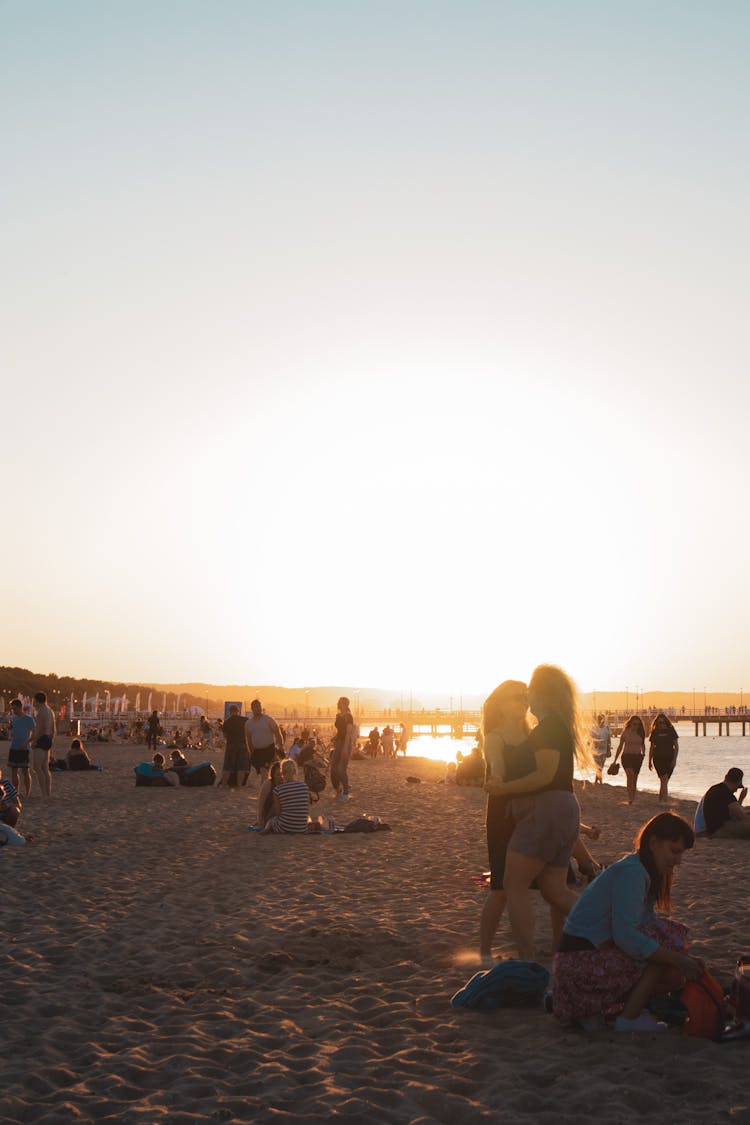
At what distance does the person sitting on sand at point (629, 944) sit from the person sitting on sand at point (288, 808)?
8552 millimetres

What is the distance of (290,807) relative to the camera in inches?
527

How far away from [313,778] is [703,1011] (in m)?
13.1

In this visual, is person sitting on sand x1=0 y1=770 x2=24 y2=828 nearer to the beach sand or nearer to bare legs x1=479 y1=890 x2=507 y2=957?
the beach sand

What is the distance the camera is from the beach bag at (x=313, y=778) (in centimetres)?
1750

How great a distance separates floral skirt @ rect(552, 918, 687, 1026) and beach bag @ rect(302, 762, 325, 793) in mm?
12639

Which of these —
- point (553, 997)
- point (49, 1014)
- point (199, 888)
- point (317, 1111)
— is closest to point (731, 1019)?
point (553, 997)

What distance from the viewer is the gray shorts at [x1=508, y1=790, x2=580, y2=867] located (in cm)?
578

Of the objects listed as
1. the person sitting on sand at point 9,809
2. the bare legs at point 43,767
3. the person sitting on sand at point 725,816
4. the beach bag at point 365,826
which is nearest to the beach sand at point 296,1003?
the person sitting on sand at point 9,809

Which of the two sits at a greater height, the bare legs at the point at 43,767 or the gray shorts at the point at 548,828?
the gray shorts at the point at 548,828

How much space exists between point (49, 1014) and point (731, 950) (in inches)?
175

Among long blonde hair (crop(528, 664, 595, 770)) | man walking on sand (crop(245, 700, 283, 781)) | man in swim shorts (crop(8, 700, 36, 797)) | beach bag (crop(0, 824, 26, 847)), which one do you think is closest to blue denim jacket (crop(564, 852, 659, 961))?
long blonde hair (crop(528, 664, 595, 770))

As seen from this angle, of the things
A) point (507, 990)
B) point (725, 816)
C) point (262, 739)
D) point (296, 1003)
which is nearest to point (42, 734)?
point (262, 739)

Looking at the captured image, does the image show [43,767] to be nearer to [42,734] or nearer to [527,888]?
[42,734]

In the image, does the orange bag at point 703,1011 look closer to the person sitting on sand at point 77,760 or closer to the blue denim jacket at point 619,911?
the blue denim jacket at point 619,911
